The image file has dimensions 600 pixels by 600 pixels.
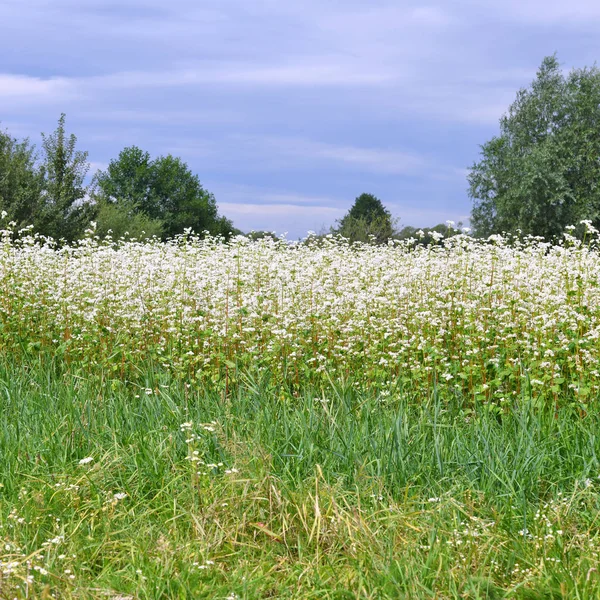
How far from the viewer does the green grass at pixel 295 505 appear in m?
3.12

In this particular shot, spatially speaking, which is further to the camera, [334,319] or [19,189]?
[19,189]

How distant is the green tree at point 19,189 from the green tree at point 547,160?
2538 cm

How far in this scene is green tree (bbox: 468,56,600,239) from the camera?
39.0 meters

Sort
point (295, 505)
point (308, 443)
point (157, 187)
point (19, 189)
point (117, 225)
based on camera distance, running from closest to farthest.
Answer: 1. point (295, 505)
2. point (308, 443)
3. point (19, 189)
4. point (117, 225)
5. point (157, 187)

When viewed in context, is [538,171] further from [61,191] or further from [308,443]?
[308,443]

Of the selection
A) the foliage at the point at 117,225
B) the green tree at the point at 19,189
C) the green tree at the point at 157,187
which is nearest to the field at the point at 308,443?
the green tree at the point at 19,189

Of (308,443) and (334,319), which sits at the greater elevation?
(334,319)

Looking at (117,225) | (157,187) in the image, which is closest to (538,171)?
(117,225)

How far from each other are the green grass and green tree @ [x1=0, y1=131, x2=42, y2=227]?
20.8m

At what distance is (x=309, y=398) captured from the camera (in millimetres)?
5098

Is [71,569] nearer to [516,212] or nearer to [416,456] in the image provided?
[416,456]

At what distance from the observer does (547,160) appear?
129ft

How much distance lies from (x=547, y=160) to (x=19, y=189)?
1137 inches

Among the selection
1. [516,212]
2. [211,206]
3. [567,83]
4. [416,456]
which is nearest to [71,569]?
[416,456]
